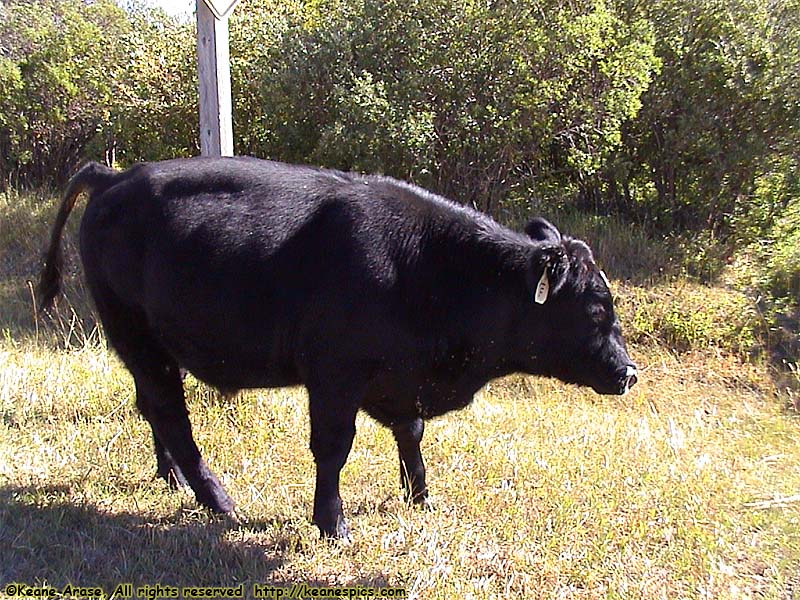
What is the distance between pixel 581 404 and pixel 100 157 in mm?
8922

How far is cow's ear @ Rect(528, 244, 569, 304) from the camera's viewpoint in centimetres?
436

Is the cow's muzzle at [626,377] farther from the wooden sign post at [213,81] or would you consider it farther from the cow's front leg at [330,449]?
the wooden sign post at [213,81]

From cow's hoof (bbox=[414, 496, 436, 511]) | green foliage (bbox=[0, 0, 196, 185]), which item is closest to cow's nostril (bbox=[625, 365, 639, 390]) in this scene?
cow's hoof (bbox=[414, 496, 436, 511])

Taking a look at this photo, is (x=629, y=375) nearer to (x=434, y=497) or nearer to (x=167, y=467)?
(x=434, y=497)

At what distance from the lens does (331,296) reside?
4238mm

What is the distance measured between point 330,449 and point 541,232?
67.8 inches

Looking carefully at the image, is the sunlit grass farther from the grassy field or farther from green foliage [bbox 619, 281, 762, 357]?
green foliage [bbox 619, 281, 762, 357]

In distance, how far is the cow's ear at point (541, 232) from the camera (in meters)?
4.89

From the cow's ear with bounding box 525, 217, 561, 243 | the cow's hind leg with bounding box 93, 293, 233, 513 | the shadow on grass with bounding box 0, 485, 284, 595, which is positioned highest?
the cow's ear with bounding box 525, 217, 561, 243

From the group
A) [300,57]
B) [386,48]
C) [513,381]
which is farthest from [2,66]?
[513,381]

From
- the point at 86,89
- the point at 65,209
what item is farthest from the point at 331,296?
the point at 86,89

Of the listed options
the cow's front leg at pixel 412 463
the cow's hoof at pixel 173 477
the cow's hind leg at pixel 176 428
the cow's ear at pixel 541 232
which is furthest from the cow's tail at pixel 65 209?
the cow's ear at pixel 541 232

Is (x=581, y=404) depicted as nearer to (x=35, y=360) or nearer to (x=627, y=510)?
(x=627, y=510)

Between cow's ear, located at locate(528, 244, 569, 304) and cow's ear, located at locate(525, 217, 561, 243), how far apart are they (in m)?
0.45
